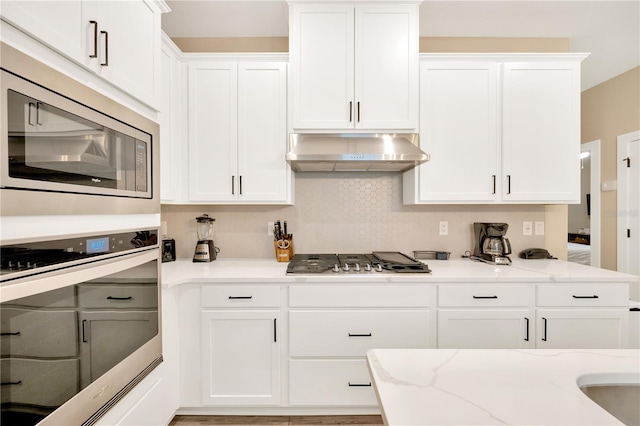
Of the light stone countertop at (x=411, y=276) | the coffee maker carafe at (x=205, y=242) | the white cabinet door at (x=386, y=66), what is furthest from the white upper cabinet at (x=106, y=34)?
the white cabinet door at (x=386, y=66)

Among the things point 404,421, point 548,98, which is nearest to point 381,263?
point 404,421

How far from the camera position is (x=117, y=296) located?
1202mm

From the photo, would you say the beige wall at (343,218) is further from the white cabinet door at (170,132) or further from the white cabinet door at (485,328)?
the white cabinet door at (485,328)

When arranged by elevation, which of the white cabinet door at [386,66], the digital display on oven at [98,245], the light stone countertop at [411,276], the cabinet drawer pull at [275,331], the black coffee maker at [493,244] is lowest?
the cabinet drawer pull at [275,331]

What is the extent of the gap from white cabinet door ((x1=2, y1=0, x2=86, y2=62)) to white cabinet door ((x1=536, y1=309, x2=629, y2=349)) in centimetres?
260

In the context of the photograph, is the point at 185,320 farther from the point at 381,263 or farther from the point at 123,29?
the point at 123,29

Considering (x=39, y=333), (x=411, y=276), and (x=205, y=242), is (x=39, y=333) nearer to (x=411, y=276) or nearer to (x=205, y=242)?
(x=205, y=242)

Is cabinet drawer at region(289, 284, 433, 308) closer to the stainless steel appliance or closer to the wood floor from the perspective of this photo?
the wood floor

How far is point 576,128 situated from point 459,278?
Result: 1452 millimetres

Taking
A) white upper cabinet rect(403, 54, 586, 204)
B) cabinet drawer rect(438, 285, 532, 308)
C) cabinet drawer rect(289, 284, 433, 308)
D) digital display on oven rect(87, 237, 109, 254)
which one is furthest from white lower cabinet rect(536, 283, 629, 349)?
digital display on oven rect(87, 237, 109, 254)

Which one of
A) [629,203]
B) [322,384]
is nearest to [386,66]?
[322,384]

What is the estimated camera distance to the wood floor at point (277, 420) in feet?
6.23

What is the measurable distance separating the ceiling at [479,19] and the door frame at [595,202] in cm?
147

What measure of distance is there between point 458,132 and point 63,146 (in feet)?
7.24
